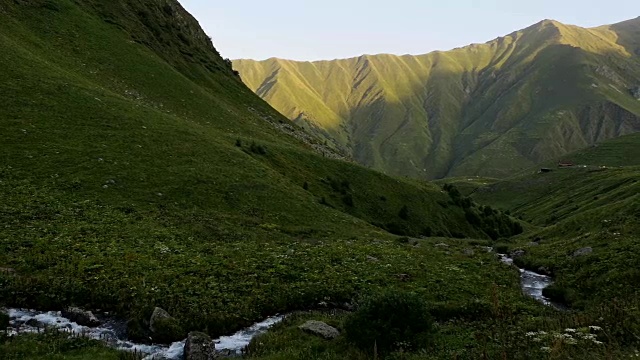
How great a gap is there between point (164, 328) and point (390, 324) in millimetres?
10136

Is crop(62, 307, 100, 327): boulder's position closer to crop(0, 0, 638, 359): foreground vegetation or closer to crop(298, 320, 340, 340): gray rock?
crop(0, 0, 638, 359): foreground vegetation

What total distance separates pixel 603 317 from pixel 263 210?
3279 cm

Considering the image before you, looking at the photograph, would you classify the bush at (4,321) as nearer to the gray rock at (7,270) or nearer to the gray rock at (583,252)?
the gray rock at (7,270)

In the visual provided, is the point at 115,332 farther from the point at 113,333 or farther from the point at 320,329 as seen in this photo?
the point at 320,329

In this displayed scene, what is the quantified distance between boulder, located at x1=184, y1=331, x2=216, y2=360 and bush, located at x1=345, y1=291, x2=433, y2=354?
18.9 ft


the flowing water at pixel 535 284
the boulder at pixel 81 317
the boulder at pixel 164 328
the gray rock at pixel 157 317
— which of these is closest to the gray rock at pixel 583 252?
the flowing water at pixel 535 284

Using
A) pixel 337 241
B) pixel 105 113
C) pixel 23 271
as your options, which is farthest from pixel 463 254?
pixel 105 113

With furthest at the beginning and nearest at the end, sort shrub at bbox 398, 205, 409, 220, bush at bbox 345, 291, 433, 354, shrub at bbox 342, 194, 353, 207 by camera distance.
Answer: shrub at bbox 398, 205, 409, 220 < shrub at bbox 342, 194, 353, 207 < bush at bbox 345, 291, 433, 354

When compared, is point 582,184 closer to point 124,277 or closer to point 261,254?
point 261,254

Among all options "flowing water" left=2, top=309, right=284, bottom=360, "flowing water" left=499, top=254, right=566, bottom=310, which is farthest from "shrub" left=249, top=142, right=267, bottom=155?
"flowing water" left=2, top=309, right=284, bottom=360

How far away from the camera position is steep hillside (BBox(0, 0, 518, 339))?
2481 centimetres

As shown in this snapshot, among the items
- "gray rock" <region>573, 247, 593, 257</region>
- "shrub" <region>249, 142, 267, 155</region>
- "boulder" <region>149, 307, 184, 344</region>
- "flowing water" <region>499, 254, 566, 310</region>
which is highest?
"shrub" <region>249, 142, 267, 155</region>

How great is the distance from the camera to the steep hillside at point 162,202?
81.4 feet

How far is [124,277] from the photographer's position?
24781mm
